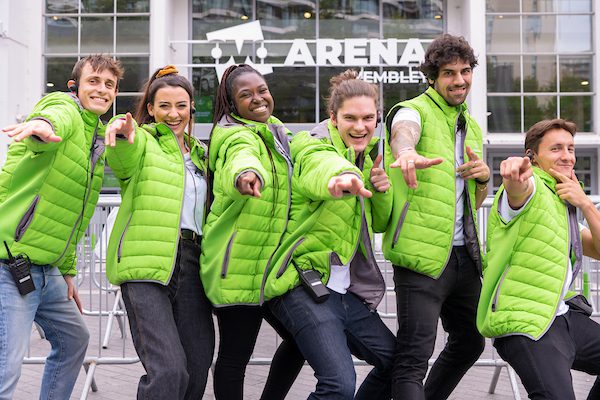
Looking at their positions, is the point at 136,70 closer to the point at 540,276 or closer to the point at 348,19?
the point at 348,19

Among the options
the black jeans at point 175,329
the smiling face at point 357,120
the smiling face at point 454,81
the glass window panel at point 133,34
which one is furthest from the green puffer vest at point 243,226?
the glass window panel at point 133,34

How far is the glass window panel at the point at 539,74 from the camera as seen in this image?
18.3 m

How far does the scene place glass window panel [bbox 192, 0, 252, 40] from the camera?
61.4ft

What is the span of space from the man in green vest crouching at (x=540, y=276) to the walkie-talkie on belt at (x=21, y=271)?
7.69 ft

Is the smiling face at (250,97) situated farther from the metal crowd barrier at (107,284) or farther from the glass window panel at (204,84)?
the glass window panel at (204,84)

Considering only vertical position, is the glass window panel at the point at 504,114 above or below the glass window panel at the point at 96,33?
below

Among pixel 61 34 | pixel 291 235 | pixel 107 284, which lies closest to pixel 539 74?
pixel 61 34

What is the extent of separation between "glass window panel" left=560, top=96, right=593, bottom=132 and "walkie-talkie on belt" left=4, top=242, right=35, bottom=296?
A: 683 inches

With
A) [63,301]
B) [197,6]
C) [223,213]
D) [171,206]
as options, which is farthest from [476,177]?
[197,6]

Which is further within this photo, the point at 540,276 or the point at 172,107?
the point at 172,107

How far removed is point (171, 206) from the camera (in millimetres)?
3439

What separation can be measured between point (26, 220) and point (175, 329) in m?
0.93

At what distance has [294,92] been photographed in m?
18.5

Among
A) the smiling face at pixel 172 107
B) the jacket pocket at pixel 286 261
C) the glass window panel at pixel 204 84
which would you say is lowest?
the jacket pocket at pixel 286 261
